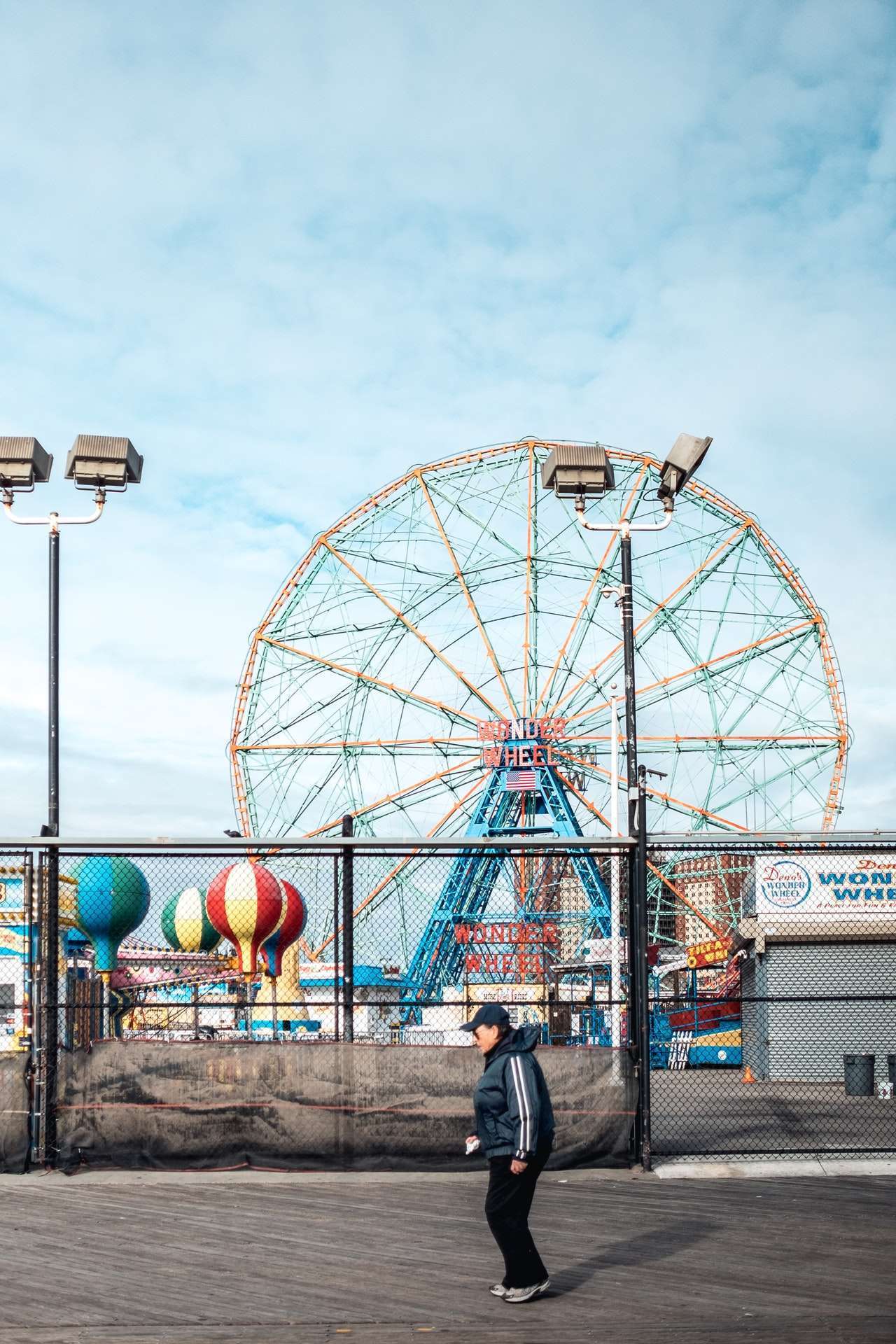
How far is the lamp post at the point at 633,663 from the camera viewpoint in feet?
35.8

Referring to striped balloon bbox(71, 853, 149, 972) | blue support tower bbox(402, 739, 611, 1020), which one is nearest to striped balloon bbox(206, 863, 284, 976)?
striped balloon bbox(71, 853, 149, 972)

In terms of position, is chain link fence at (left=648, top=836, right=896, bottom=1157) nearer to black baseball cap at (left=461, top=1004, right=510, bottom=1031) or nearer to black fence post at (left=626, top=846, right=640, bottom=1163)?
black fence post at (left=626, top=846, right=640, bottom=1163)

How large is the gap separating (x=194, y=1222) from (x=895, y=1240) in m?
4.34

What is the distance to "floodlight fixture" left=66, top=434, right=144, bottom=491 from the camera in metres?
12.1

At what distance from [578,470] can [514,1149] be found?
22.4ft

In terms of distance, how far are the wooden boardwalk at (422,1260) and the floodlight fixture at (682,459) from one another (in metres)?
5.92

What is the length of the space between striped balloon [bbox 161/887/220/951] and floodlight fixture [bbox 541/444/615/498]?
2990cm

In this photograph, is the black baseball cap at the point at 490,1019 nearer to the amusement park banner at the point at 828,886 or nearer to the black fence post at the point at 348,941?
the black fence post at the point at 348,941

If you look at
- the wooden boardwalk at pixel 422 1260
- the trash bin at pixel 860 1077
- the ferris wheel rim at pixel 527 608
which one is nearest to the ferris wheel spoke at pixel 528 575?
the ferris wheel rim at pixel 527 608

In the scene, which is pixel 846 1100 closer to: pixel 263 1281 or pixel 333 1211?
pixel 333 1211

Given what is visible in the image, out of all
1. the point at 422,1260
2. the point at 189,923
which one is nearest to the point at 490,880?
the point at 189,923

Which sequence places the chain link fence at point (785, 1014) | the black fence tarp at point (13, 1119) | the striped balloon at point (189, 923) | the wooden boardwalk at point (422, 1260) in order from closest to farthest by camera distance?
1. the wooden boardwalk at point (422, 1260)
2. the black fence tarp at point (13, 1119)
3. the chain link fence at point (785, 1014)
4. the striped balloon at point (189, 923)

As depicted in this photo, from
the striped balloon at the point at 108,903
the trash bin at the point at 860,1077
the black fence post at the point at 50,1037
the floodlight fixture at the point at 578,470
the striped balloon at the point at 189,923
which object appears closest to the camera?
the black fence post at the point at 50,1037

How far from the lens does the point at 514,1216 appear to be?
22.2 feet
